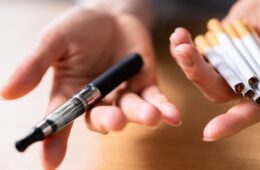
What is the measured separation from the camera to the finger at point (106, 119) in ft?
1.18

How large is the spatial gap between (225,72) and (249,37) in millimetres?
63

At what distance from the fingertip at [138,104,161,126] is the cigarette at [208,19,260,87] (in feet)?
0.28

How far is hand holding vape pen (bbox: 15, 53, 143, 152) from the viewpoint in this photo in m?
0.36

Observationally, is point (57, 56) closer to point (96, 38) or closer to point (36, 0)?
point (96, 38)

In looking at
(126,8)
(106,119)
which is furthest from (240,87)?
(126,8)

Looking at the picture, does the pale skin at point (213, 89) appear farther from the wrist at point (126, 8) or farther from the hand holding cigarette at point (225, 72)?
the wrist at point (126, 8)

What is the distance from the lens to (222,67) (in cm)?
42

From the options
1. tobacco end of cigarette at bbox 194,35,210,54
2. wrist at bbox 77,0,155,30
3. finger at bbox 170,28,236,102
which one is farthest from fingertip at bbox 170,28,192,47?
wrist at bbox 77,0,155,30

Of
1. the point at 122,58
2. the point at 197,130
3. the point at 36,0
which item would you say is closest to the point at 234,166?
the point at 197,130

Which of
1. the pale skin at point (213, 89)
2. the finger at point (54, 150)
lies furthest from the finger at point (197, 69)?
the finger at point (54, 150)

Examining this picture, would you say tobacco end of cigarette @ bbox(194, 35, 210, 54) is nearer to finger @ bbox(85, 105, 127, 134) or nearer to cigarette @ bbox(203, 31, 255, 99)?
cigarette @ bbox(203, 31, 255, 99)

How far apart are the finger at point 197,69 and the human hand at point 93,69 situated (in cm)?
3

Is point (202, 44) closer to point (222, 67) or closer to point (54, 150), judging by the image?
point (222, 67)

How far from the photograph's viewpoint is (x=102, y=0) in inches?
23.3
